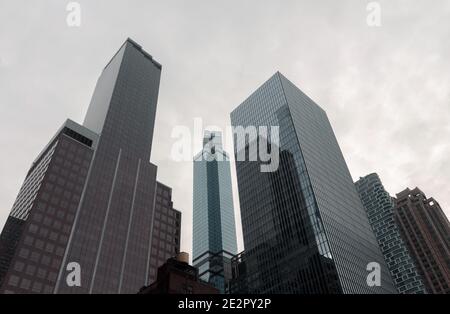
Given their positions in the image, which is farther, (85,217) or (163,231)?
(163,231)

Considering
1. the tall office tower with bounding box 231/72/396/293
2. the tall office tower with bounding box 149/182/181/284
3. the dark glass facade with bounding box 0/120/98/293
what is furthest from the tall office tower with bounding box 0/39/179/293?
the tall office tower with bounding box 231/72/396/293

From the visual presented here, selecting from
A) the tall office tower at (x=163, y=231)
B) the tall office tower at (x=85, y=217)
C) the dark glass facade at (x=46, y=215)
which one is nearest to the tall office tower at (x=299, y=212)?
the tall office tower at (x=163, y=231)

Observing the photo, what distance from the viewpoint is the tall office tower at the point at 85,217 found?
402 ft

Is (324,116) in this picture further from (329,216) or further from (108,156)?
(108,156)

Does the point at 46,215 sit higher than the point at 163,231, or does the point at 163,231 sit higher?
the point at 163,231

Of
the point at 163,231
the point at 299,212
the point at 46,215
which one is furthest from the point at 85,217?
the point at 299,212

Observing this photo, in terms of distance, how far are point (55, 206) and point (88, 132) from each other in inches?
1710

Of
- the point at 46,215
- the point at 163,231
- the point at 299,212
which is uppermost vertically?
the point at 163,231

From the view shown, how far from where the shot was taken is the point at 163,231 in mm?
167000

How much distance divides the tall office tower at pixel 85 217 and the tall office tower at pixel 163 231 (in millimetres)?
3098

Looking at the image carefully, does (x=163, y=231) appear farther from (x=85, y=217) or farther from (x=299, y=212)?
(x=299, y=212)

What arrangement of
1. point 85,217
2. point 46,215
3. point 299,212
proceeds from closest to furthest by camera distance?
1. point 299,212
2. point 46,215
3. point 85,217

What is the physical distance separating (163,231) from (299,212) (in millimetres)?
63030

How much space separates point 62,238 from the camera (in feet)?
431
